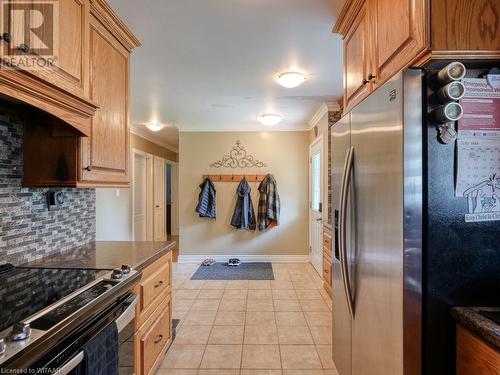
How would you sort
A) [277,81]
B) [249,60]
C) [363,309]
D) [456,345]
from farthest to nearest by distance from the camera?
[277,81], [249,60], [363,309], [456,345]

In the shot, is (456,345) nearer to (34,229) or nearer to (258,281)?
(34,229)

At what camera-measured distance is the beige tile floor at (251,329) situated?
2.04m

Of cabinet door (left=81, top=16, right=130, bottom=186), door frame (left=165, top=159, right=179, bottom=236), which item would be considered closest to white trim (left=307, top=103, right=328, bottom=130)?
cabinet door (left=81, top=16, right=130, bottom=186)

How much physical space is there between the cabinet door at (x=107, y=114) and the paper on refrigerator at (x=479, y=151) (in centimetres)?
176

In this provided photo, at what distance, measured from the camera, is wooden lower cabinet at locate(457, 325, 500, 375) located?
83 cm

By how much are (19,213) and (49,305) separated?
2.63 ft

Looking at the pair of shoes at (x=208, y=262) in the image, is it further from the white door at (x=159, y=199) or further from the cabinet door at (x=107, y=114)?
the cabinet door at (x=107, y=114)

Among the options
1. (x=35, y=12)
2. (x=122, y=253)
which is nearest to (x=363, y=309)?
(x=122, y=253)

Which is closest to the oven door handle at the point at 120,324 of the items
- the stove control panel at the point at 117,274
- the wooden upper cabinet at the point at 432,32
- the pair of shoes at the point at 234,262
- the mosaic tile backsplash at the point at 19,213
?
the stove control panel at the point at 117,274

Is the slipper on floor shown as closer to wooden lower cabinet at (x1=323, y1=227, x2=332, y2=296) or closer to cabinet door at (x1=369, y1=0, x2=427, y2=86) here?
wooden lower cabinet at (x1=323, y1=227, x2=332, y2=296)

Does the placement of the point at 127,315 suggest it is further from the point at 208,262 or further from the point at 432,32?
the point at 208,262

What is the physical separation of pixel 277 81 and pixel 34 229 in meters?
2.36

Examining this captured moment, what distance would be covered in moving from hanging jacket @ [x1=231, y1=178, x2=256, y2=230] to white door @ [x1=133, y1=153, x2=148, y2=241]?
2003 mm

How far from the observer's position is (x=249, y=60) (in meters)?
2.37
